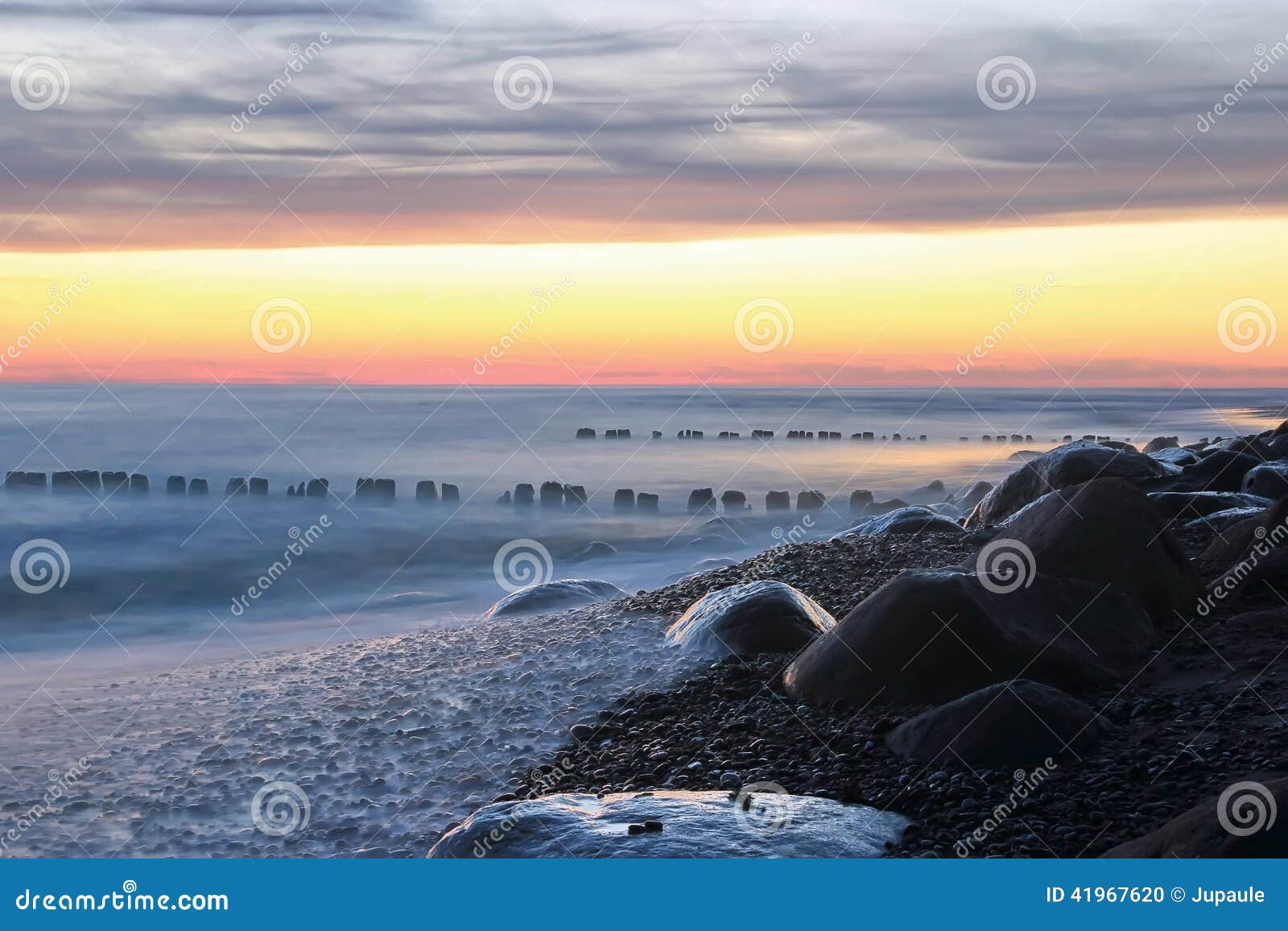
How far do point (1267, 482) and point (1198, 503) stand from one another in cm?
217

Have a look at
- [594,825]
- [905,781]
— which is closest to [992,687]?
[905,781]

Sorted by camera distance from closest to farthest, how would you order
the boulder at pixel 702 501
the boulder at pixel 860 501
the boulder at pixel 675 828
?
the boulder at pixel 675 828
the boulder at pixel 860 501
the boulder at pixel 702 501

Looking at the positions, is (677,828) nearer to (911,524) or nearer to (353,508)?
(911,524)

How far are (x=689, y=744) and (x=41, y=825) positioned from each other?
15.4ft

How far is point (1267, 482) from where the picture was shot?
14570mm

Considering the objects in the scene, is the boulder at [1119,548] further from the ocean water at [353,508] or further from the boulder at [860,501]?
the boulder at [860,501]

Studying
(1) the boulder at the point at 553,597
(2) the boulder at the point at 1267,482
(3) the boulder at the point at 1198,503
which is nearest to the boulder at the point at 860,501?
(2) the boulder at the point at 1267,482

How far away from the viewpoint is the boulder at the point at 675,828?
5695mm

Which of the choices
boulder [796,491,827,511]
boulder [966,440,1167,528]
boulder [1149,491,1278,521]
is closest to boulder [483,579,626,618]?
boulder [966,440,1167,528]

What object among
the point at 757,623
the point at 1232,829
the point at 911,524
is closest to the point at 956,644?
the point at 757,623

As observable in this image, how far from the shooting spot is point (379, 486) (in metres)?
32.9

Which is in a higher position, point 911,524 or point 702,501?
point 702,501

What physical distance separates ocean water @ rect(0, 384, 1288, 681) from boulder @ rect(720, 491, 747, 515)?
21.0 inches

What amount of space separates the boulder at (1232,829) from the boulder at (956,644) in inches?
113
